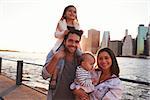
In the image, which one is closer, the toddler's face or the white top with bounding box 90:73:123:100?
the white top with bounding box 90:73:123:100

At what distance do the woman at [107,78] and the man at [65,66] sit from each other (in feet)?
0.66

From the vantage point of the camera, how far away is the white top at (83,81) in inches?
74.6

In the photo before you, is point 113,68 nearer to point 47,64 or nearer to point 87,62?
point 87,62

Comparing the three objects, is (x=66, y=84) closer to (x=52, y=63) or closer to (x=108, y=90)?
→ (x=52, y=63)

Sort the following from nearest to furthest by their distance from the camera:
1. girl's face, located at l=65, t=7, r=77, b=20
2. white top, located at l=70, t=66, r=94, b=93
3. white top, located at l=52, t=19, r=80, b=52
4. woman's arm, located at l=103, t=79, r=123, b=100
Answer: woman's arm, located at l=103, t=79, r=123, b=100, white top, located at l=70, t=66, r=94, b=93, white top, located at l=52, t=19, r=80, b=52, girl's face, located at l=65, t=7, r=77, b=20

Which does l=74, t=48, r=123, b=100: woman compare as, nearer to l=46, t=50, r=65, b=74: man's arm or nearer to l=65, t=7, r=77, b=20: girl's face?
l=46, t=50, r=65, b=74: man's arm

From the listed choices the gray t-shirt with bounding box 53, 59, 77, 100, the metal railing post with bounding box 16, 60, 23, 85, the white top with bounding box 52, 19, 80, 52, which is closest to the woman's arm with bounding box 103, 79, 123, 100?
the gray t-shirt with bounding box 53, 59, 77, 100

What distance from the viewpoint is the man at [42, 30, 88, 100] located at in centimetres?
200

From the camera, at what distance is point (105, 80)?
73.7 inches

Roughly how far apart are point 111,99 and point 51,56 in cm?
65

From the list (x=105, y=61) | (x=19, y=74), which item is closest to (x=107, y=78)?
(x=105, y=61)

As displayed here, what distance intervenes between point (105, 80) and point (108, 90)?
92mm

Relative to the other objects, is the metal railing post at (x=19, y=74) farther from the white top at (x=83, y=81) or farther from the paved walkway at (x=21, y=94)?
the white top at (x=83, y=81)

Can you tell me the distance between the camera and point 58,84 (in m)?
2.03
